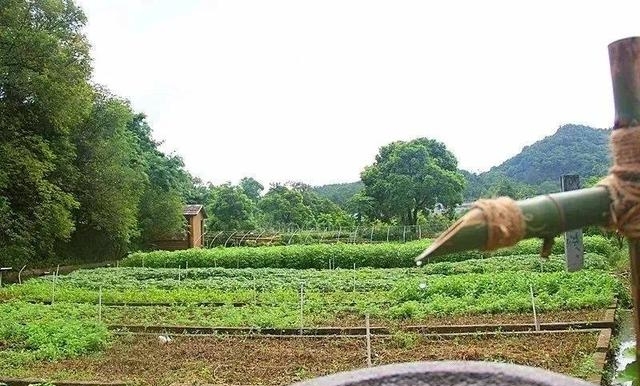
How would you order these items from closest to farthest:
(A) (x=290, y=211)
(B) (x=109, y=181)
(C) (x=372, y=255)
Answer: (C) (x=372, y=255) < (B) (x=109, y=181) < (A) (x=290, y=211)

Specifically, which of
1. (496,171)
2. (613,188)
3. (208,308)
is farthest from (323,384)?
(496,171)

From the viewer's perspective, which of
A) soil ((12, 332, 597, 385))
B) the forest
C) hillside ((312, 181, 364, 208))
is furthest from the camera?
hillside ((312, 181, 364, 208))

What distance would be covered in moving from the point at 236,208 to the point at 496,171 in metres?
21.5

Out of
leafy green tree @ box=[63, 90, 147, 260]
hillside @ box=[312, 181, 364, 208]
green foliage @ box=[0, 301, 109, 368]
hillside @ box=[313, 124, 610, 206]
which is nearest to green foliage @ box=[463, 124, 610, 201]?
hillside @ box=[313, 124, 610, 206]

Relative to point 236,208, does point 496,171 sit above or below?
above

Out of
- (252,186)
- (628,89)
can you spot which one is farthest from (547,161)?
(628,89)

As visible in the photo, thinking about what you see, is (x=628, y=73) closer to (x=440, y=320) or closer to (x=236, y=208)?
(x=440, y=320)

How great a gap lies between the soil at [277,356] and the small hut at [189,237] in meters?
23.7

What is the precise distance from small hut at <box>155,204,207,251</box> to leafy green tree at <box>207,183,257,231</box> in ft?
9.24

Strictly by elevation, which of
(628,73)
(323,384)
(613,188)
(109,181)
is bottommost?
(323,384)

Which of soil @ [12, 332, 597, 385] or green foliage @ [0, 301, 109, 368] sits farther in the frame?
green foliage @ [0, 301, 109, 368]

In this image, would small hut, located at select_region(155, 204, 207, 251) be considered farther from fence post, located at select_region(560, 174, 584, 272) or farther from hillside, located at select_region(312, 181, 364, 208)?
fence post, located at select_region(560, 174, 584, 272)

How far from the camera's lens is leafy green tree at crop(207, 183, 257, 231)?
37.3 m

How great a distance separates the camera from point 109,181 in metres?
25.5
